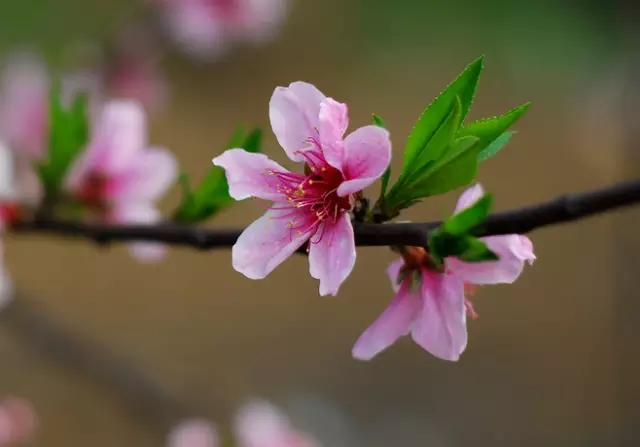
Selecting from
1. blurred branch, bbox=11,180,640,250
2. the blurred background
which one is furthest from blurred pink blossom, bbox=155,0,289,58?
blurred branch, bbox=11,180,640,250

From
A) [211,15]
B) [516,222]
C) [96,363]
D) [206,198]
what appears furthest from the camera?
[96,363]

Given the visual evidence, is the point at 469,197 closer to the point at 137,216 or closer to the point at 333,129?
→ the point at 333,129

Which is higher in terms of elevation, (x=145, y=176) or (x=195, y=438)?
(x=145, y=176)

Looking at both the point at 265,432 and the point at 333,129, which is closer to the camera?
the point at 333,129

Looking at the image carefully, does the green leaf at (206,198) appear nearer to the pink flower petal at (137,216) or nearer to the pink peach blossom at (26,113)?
the pink flower petal at (137,216)

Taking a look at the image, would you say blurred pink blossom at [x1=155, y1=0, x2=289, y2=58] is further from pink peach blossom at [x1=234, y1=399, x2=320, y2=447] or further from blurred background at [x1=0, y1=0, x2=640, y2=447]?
pink peach blossom at [x1=234, y1=399, x2=320, y2=447]

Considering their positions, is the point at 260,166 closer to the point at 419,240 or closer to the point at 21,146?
the point at 419,240

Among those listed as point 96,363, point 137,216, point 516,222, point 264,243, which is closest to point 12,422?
point 96,363
